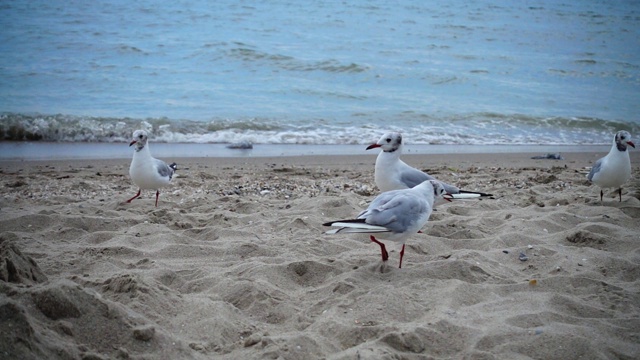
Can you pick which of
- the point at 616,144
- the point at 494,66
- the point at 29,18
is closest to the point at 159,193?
the point at 616,144

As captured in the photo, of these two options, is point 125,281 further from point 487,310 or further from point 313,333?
point 487,310

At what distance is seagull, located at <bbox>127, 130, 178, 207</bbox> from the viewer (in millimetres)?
6117

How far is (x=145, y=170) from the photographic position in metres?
6.11

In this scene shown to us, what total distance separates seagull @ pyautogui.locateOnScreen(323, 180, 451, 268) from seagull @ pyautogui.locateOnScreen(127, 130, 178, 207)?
287 cm

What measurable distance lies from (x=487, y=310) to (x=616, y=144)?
3.77m

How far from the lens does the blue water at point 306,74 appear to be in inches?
451

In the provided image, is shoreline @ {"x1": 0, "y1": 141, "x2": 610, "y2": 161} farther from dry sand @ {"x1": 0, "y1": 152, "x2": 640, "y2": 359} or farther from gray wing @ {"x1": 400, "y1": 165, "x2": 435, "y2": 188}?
gray wing @ {"x1": 400, "y1": 165, "x2": 435, "y2": 188}

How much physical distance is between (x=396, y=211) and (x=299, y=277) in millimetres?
820

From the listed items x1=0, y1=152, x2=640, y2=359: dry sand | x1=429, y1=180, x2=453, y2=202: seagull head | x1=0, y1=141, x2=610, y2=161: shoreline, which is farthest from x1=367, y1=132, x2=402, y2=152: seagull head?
x1=0, y1=141, x2=610, y2=161: shoreline

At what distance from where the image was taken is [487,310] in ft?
11.5

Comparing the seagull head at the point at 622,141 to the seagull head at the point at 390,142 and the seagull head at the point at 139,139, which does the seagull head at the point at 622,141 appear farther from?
the seagull head at the point at 139,139

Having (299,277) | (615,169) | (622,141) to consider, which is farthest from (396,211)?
(622,141)

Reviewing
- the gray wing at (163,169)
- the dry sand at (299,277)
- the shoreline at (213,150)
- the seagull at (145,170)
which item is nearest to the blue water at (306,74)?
the shoreline at (213,150)

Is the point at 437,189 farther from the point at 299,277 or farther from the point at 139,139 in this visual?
the point at 139,139
